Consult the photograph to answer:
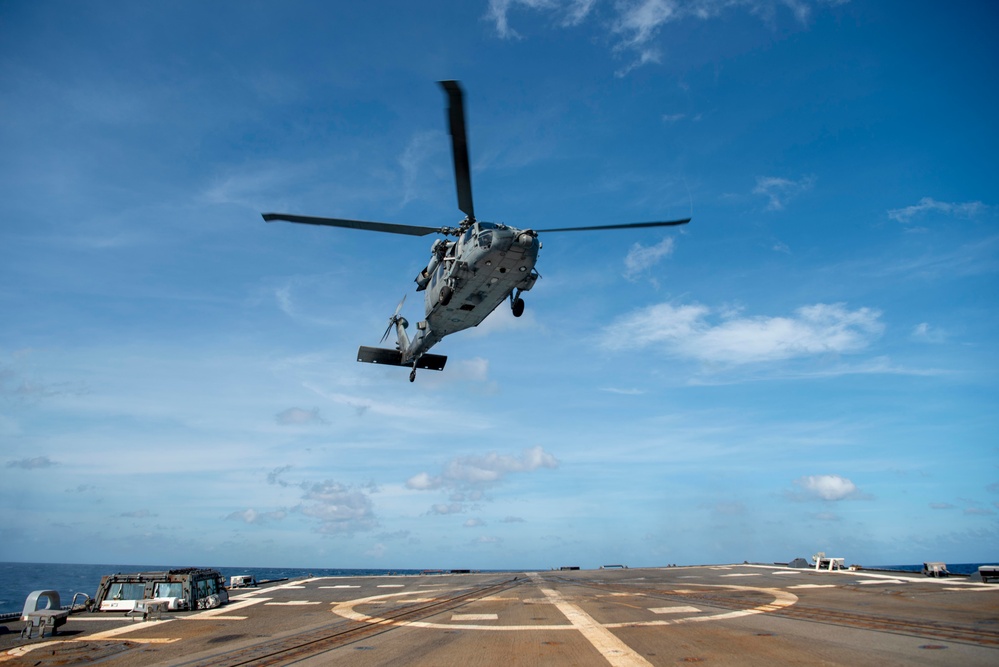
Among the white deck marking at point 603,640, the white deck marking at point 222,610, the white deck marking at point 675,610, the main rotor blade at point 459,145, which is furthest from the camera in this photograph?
the white deck marking at point 222,610

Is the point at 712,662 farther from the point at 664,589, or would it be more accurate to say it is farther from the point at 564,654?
the point at 664,589

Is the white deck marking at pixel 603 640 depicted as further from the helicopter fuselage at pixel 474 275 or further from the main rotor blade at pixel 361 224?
the main rotor blade at pixel 361 224

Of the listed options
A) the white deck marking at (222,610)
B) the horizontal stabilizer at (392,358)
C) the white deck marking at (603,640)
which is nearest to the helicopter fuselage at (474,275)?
the horizontal stabilizer at (392,358)

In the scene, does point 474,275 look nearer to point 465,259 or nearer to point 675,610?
point 465,259

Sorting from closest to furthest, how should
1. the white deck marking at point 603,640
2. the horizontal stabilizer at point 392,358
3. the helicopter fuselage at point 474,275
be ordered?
the white deck marking at point 603,640, the helicopter fuselage at point 474,275, the horizontal stabilizer at point 392,358

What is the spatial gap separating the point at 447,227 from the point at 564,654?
18.1 m

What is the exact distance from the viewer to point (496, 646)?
1398cm

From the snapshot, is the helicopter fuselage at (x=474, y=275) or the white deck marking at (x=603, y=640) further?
the helicopter fuselage at (x=474, y=275)

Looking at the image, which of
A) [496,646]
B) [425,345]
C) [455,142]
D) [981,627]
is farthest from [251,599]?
[981,627]

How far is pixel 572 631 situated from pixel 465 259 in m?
14.4

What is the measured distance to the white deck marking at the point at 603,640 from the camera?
460 inches

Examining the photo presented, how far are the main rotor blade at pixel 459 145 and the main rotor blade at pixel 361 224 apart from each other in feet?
Answer: 7.96

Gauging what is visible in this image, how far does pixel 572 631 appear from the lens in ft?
52.3

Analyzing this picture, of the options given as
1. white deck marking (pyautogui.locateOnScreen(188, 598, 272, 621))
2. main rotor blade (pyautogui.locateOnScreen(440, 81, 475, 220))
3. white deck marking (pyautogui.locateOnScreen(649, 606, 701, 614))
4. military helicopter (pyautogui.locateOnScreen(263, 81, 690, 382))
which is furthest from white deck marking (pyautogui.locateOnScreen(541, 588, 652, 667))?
main rotor blade (pyautogui.locateOnScreen(440, 81, 475, 220))
